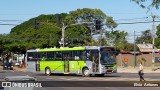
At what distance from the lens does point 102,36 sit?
9319 centimetres

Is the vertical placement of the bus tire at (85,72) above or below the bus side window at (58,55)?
below

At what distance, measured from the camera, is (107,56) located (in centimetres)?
3697

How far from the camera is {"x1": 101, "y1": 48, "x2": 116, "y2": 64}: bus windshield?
36.7 m

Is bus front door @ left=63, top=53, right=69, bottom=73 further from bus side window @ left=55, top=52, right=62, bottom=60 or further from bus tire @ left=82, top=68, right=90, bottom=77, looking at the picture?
bus tire @ left=82, top=68, right=90, bottom=77

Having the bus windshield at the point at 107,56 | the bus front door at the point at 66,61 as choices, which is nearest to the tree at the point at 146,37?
the bus front door at the point at 66,61

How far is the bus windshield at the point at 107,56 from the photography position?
36706 millimetres

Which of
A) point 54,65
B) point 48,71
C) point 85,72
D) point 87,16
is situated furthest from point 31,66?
point 87,16

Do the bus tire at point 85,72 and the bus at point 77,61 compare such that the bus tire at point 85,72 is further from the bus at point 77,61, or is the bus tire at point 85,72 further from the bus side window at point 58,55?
the bus side window at point 58,55

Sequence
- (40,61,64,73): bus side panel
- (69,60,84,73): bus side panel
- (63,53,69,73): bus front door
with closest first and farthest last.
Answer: (69,60,84,73): bus side panel, (63,53,69,73): bus front door, (40,61,64,73): bus side panel

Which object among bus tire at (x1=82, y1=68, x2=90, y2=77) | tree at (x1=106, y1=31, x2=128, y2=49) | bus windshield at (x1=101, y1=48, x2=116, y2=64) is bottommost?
bus tire at (x1=82, y1=68, x2=90, y2=77)

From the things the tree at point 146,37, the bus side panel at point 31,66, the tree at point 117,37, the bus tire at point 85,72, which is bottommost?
the bus tire at point 85,72

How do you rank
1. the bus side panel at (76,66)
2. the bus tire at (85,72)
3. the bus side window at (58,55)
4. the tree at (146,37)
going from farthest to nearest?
the tree at (146,37) < the bus side window at (58,55) < the bus side panel at (76,66) < the bus tire at (85,72)

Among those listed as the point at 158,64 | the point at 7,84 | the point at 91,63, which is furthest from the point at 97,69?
the point at 158,64

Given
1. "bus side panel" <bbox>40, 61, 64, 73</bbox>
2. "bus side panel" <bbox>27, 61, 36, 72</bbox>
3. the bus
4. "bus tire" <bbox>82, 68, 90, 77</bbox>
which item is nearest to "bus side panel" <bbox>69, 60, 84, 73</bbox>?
the bus
